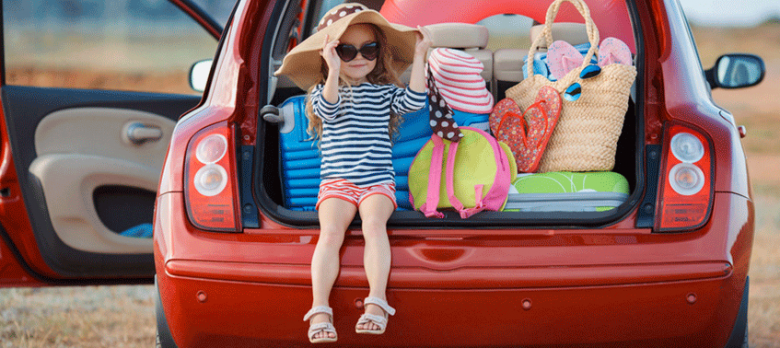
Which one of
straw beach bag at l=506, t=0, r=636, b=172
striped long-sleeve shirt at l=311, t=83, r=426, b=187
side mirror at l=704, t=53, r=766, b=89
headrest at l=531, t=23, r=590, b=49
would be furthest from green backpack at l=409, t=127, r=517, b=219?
side mirror at l=704, t=53, r=766, b=89

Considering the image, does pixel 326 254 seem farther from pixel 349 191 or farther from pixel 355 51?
pixel 355 51

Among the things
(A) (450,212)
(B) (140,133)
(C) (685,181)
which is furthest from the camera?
(B) (140,133)

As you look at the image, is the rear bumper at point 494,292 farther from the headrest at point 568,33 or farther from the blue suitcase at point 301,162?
the headrest at point 568,33

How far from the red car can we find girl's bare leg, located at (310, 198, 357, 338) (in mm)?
30

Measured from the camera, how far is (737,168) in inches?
79.9

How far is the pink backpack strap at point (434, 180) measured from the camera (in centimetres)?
212

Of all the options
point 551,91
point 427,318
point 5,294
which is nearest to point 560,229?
point 427,318

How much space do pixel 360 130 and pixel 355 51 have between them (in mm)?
253

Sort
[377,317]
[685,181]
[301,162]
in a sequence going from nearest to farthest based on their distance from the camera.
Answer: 1. [377,317]
2. [685,181]
3. [301,162]

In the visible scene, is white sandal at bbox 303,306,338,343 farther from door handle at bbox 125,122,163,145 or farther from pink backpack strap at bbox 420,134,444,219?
door handle at bbox 125,122,163,145

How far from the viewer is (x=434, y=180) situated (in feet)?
7.29

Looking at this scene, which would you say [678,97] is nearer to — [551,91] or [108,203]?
[551,91]

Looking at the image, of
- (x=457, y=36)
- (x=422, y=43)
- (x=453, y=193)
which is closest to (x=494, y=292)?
(x=453, y=193)

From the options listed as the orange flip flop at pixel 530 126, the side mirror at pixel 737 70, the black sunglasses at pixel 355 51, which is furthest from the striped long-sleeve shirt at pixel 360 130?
the side mirror at pixel 737 70
